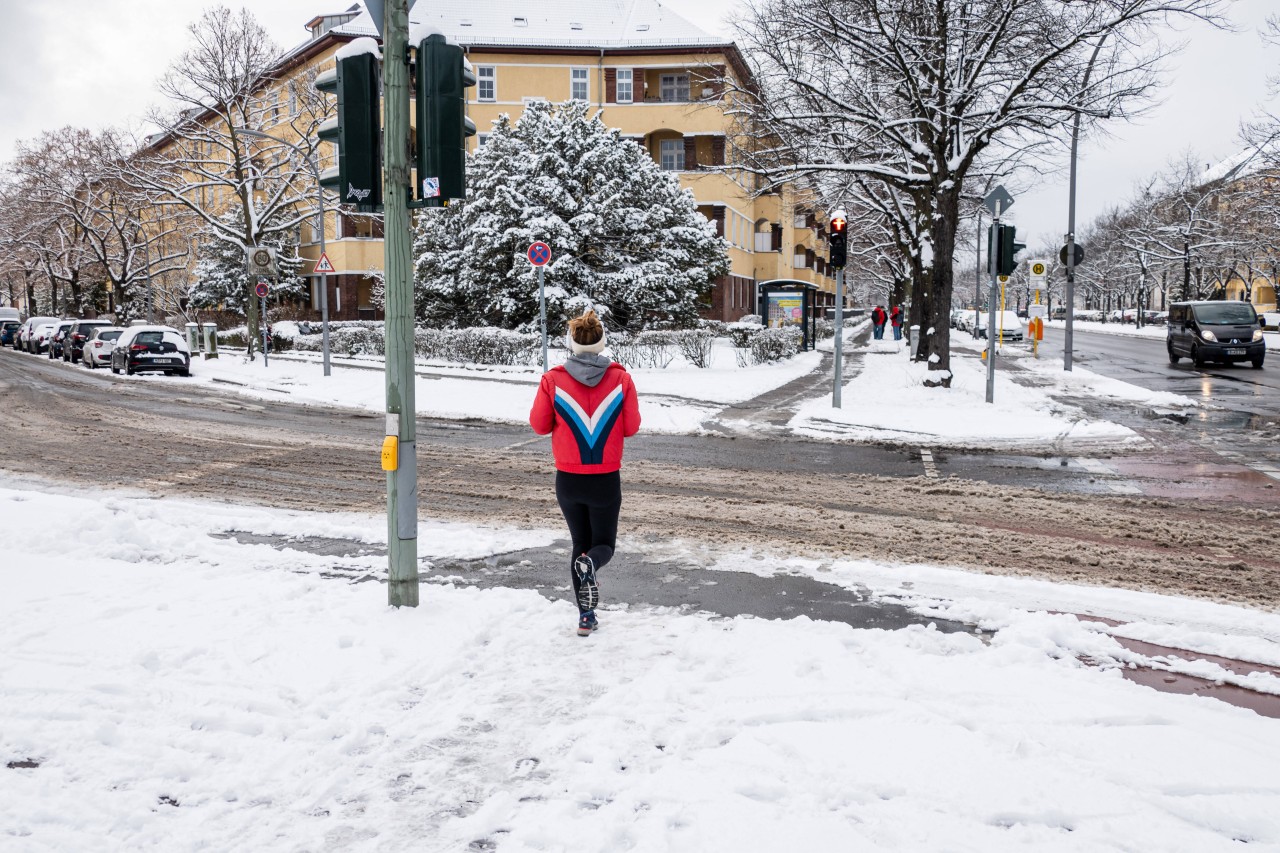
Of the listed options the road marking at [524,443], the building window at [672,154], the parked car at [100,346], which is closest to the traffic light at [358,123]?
the road marking at [524,443]

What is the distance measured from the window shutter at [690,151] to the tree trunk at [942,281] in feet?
97.7

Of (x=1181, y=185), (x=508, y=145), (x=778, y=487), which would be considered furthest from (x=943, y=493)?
(x=1181, y=185)

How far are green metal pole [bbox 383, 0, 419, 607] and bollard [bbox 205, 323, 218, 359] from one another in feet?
106

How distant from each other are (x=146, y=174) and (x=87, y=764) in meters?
38.4

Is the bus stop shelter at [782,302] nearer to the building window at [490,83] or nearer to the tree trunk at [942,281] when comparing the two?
the tree trunk at [942,281]

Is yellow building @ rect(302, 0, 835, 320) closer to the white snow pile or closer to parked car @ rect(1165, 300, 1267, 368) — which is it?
parked car @ rect(1165, 300, 1267, 368)

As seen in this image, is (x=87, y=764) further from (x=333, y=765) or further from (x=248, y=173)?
(x=248, y=173)

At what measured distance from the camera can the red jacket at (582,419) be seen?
5.40m

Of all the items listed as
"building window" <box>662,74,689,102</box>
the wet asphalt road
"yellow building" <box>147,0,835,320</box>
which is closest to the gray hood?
the wet asphalt road

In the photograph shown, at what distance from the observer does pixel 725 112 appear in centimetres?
2227

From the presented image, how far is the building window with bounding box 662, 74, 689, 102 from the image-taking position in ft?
163

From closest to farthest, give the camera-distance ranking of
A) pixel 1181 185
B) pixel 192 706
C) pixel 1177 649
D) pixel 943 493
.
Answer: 1. pixel 192 706
2. pixel 1177 649
3. pixel 943 493
4. pixel 1181 185

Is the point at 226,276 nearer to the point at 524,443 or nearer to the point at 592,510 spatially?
the point at 524,443

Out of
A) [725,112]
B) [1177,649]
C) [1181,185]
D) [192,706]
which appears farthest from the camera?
[1181,185]
